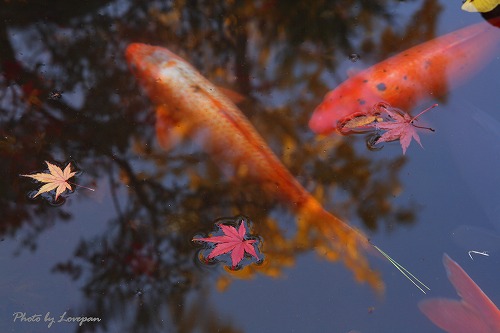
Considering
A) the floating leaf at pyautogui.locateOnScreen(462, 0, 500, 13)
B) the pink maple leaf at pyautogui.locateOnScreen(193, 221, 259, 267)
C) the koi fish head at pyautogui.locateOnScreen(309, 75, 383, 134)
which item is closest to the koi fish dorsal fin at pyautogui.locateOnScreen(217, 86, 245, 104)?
the koi fish head at pyautogui.locateOnScreen(309, 75, 383, 134)

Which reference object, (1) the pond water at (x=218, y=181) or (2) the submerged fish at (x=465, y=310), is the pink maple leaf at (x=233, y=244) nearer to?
(1) the pond water at (x=218, y=181)

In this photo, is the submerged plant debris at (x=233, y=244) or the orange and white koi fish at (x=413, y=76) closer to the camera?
the submerged plant debris at (x=233, y=244)

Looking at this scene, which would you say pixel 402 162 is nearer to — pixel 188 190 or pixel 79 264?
pixel 188 190

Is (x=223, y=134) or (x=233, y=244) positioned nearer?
(x=233, y=244)

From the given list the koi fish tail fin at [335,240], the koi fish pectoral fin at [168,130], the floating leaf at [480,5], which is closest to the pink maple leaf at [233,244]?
the koi fish tail fin at [335,240]

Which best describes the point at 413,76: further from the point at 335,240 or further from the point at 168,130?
the point at 168,130

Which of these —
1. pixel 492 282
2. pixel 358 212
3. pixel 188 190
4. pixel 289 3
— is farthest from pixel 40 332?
pixel 289 3

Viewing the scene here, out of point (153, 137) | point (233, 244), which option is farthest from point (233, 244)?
point (153, 137)
